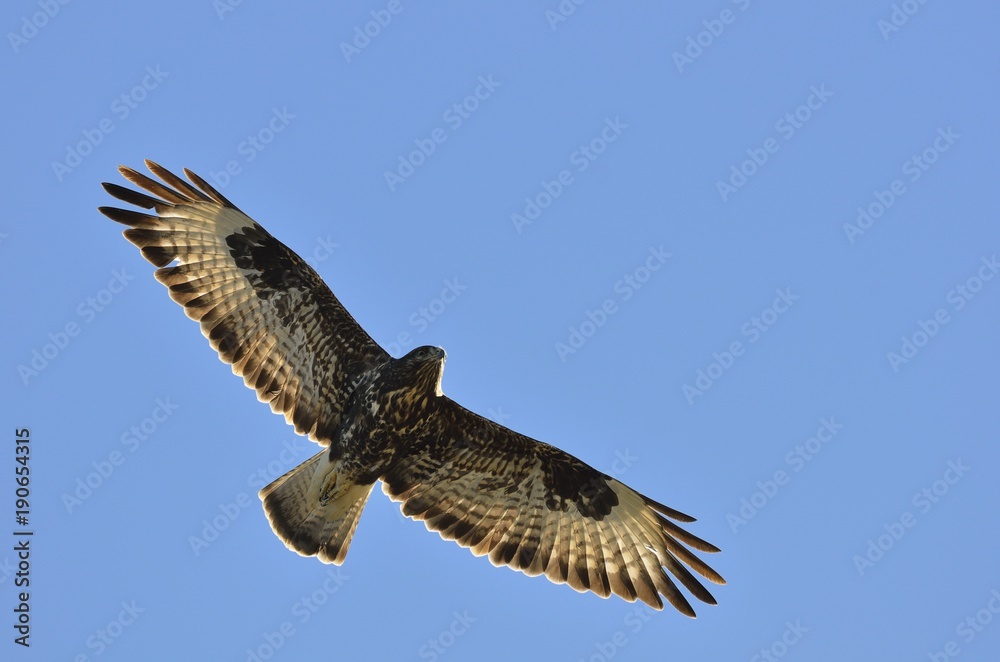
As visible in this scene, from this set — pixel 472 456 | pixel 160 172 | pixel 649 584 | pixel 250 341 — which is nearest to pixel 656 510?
pixel 649 584

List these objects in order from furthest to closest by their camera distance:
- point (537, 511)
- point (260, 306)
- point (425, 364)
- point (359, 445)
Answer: point (537, 511) < point (260, 306) < point (359, 445) < point (425, 364)

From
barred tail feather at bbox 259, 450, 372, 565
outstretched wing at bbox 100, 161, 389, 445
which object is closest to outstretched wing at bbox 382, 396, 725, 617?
barred tail feather at bbox 259, 450, 372, 565

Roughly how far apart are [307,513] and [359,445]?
0.87 m

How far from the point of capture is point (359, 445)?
14430mm

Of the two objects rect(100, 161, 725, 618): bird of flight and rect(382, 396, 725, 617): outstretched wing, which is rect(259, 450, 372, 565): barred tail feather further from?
rect(382, 396, 725, 617): outstretched wing

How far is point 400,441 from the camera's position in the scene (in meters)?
14.5

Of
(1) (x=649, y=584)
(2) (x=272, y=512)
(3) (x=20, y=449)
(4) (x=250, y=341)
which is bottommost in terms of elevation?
(3) (x=20, y=449)

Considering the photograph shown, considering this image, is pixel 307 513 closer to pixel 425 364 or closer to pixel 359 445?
pixel 359 445

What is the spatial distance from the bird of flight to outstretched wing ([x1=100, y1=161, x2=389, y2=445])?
1 centimetres

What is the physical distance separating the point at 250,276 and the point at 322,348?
3.28 feet

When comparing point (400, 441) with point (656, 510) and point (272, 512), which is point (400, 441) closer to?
point (272, 512)

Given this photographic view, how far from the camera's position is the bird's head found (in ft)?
45.8

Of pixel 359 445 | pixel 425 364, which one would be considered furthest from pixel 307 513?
pixel 425 364

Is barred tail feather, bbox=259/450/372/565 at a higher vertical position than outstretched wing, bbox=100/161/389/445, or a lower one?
lower
